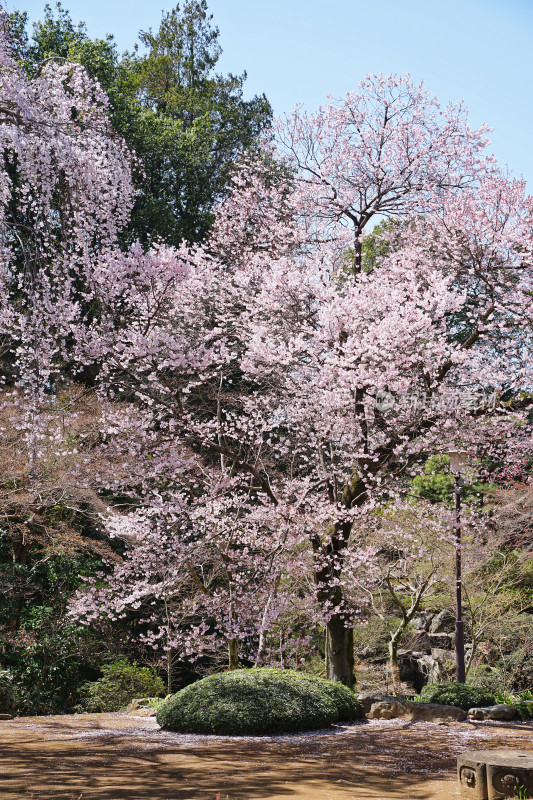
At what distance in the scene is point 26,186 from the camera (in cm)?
723

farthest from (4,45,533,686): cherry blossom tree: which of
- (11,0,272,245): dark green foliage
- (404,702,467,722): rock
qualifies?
(11,0,272,245): dark green foliage

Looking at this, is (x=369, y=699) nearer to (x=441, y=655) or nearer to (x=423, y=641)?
(x=441, y=655)

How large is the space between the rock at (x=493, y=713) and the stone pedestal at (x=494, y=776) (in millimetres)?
5093

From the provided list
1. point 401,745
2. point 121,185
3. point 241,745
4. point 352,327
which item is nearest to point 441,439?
point 352,327

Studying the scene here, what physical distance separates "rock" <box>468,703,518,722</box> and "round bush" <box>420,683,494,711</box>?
19 centimetres

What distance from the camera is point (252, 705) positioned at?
8.46 metres

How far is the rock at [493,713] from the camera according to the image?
10.0 m

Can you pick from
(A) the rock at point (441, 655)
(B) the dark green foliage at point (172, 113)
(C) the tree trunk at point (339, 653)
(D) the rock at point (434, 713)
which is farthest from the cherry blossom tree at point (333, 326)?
(B) the dark green foliage at point (172, 113)

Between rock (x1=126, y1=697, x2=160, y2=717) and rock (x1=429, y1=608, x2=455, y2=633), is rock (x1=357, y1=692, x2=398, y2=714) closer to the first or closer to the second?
rock (x1=126, y1=697, x2=160, y2=717)

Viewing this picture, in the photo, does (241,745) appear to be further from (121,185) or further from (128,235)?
(128,235)

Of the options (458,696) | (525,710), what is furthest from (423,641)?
(458,696)

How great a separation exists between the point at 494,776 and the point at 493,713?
558cm

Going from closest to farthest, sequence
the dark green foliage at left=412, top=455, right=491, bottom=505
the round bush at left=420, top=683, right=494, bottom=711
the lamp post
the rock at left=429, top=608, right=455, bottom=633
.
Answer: the lamp post → the round bush at left=420, top=683, right=494, bottom=711 → the rock at left=429, top=608, right=455, bottom=633 → the dark green foliage at left=412, top=455, right=491, bottom=505

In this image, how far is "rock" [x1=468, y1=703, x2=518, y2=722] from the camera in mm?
10031
